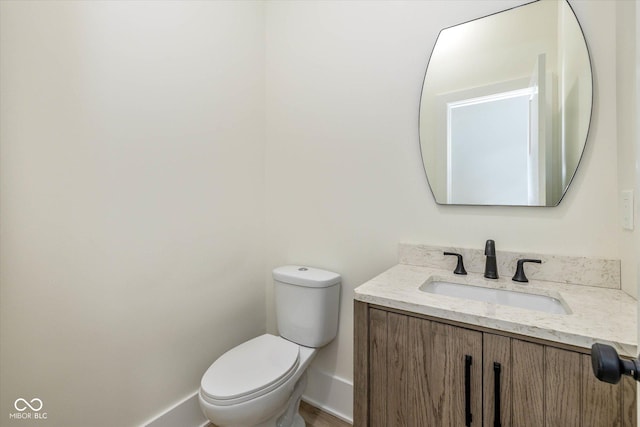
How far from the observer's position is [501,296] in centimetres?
105

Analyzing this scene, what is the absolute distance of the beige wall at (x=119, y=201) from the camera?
0.95 meters

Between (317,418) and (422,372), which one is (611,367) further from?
(317,418)

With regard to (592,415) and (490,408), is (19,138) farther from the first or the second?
(592,415)

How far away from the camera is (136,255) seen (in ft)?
4.03

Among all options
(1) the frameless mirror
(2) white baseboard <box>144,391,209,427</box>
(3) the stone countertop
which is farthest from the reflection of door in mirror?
(2) white baseboard <box>144,391,209,427</box>

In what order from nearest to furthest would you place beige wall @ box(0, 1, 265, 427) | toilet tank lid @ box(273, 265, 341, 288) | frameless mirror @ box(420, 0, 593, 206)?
beige wall @ box(0, 1, 265, 427) → frameless mirror @ box(420, 0, 593, 206) → toilet tank lid @ box(273, 265, 341, 288)

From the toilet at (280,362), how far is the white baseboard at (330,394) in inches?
8.2

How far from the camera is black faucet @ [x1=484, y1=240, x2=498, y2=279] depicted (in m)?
1.13

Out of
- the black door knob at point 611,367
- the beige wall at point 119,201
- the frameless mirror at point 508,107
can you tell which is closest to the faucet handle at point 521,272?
the frameless mirror at point 508,107

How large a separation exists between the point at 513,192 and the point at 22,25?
1915 millimetres

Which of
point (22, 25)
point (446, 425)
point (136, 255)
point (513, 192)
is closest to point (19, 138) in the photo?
point (22, 25)

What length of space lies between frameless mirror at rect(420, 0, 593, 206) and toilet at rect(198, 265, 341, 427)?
2.68 ft

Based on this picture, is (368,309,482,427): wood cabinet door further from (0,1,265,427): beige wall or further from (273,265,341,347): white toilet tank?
(0,1,265,427): beige wall

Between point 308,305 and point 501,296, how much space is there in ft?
2.90
